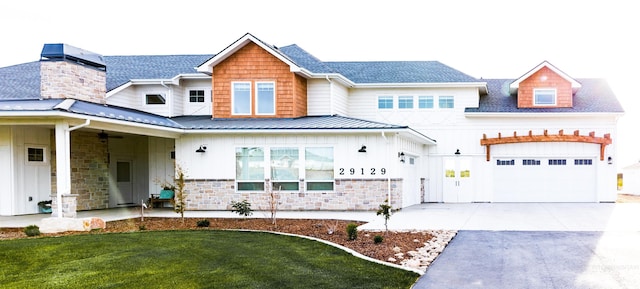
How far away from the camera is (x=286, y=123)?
19.7 meters

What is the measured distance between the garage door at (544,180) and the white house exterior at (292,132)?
0.14ft

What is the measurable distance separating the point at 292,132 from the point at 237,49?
13.8ft

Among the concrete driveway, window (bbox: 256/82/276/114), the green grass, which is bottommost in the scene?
the concrete driveway

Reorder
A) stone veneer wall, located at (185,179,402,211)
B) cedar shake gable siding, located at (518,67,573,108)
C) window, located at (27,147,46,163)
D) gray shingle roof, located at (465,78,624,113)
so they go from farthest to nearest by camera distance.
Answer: cedar shake gable siding, located at (518,67,573,108) < gray shingle roof, located at (465,78,624,113) < stone veneer wall, located at (185,179,402,211) < window, located at (27,147,46,163)

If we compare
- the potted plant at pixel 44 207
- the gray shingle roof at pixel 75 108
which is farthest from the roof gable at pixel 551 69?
the potted plant at pixel 44 207

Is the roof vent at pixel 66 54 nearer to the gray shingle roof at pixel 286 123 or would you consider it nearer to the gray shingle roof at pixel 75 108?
the gray shingle roof at pixel 75 108

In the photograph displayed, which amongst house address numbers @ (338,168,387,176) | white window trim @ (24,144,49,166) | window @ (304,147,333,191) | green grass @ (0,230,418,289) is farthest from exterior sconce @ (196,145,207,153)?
green grass @ (0,230,418,289)

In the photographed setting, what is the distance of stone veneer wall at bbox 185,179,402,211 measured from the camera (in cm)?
1889

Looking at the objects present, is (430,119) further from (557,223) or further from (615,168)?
(557,223)

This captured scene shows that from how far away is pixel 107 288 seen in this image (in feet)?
24.6

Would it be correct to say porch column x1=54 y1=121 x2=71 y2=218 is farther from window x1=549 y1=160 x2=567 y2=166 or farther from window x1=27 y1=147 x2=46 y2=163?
window x1=549 y1=160 x2=567 y2=166

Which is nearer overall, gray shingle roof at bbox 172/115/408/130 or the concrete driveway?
the concrete driveway

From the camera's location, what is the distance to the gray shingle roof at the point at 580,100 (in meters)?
23.7

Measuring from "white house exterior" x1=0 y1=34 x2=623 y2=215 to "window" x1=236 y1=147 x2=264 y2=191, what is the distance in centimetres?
3
